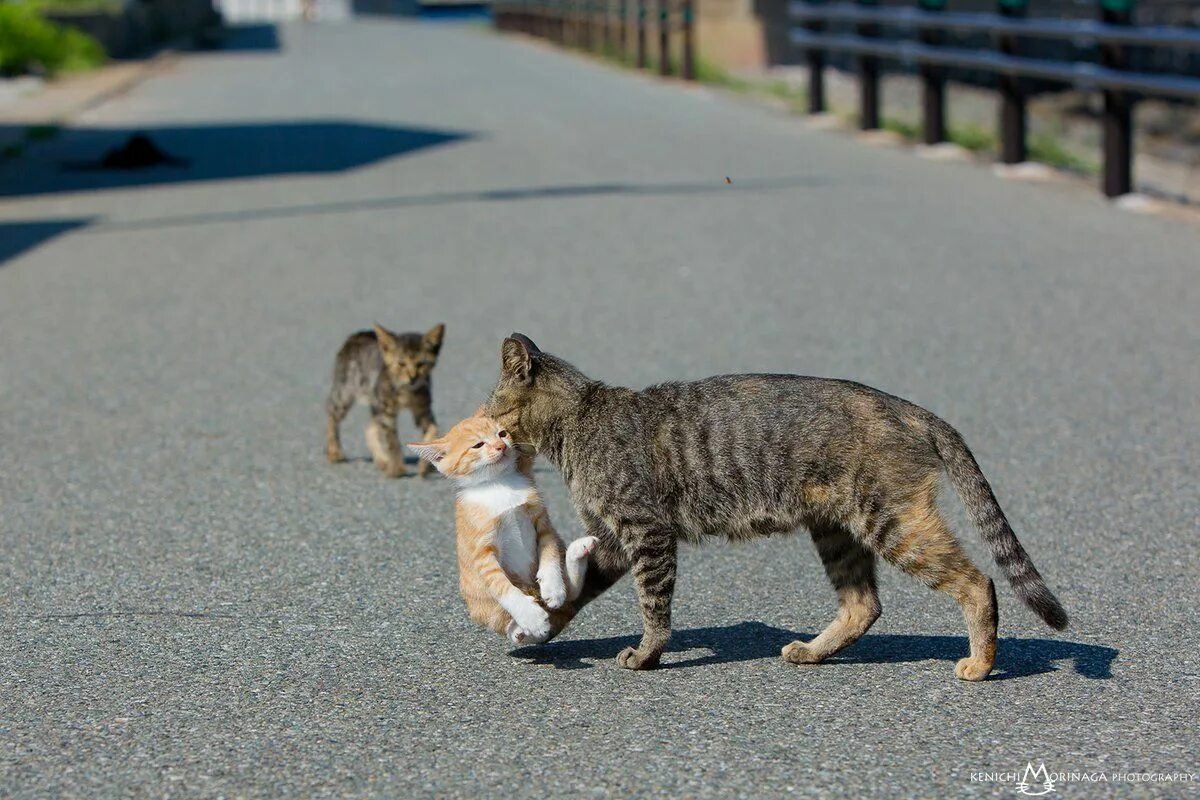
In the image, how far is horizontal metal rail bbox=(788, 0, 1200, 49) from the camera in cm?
1408

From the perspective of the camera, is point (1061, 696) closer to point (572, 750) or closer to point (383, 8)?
point (572, 750)

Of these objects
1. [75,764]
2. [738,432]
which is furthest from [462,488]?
[75,764]

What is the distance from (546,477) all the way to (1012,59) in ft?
34.6

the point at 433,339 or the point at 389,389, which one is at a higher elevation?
the point at 433,339

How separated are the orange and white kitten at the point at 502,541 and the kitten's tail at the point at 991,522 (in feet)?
3.37

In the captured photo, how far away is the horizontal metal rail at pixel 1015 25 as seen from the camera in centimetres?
1408

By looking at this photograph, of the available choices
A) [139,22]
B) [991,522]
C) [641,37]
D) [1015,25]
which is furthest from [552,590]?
[139,22]

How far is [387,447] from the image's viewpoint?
7.46 meters

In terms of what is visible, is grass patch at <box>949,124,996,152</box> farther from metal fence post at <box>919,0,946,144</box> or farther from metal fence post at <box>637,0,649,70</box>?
metal fence post at <box>637,0,649,70</box>

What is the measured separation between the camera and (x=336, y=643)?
5234 millimetres

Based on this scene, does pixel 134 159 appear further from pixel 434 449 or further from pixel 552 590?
pixel 552 590

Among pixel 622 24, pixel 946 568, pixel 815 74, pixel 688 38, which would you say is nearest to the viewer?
pixel 946 568

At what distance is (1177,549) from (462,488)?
2.58 metres

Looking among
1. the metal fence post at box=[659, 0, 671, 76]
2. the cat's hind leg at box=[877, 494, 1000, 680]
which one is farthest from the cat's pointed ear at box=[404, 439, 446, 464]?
the metal fence post at box=[659, 0, 671, 76]
